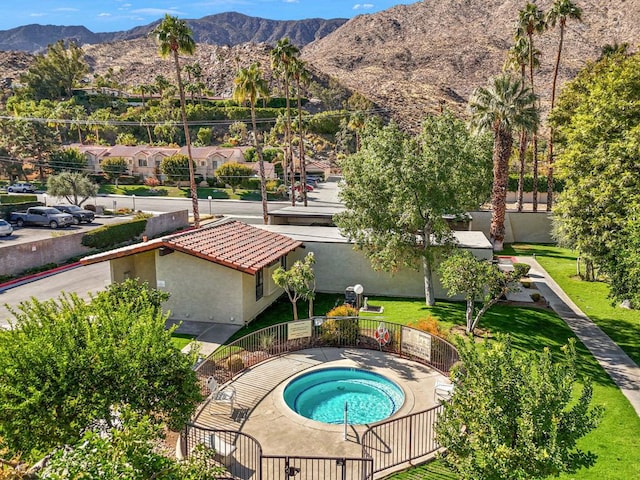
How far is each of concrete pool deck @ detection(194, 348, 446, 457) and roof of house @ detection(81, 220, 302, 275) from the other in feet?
15.2

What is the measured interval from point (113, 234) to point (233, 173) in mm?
36401

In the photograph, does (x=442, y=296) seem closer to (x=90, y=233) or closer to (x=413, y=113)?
(x=90, y=233)

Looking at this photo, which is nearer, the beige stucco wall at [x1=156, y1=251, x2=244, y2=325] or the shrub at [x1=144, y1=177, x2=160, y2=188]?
the beige stucco wall at [x1=156, y1=251, x2=244, y2=325]

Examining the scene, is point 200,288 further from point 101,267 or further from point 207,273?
point 101,267

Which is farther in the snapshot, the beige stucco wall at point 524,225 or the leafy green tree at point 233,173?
the leafy green tree at point 233,173

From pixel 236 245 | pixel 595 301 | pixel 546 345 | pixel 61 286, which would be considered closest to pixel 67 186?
pixel 61 286

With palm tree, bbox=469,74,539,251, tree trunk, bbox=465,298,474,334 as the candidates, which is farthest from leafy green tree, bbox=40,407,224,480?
palm tree, bbox=469,74,539,251

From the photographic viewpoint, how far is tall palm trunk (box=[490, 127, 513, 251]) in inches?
1369

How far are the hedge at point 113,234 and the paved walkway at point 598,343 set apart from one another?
30.4 meters

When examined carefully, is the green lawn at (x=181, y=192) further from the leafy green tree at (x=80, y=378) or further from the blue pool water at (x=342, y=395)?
the leafy green tree at (x=80, y=378)

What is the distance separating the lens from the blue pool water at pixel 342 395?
600 inches

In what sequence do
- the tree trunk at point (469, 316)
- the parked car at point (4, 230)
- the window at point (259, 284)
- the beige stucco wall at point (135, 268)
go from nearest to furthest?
the tree trunk at point (469, 316), the window at point (259, 284), the beige stucco wall at point (135, 268), the parked car at point (4, 230)

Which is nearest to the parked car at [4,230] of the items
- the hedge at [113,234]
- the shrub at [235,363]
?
the hedge at [113,234]

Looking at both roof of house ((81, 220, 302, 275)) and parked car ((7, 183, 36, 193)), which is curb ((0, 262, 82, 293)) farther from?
parked car ((7, 183, 36, 193))
